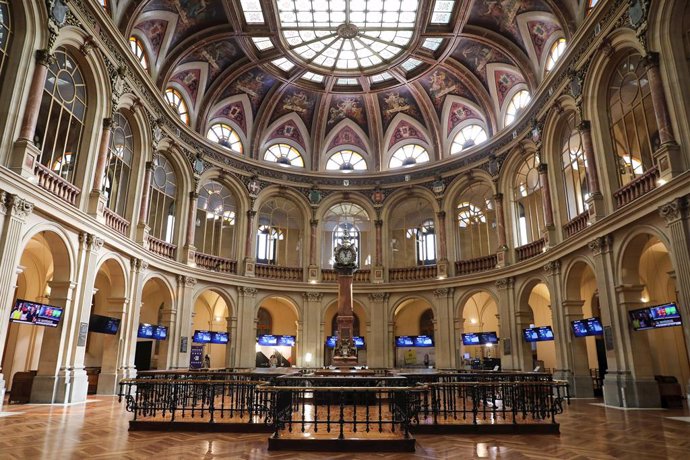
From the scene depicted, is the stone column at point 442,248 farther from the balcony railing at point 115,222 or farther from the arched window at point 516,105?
the balcony railing at point 115,222

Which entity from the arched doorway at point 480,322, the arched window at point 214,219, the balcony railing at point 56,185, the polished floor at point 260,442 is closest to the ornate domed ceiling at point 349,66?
the arched window at point 214,219

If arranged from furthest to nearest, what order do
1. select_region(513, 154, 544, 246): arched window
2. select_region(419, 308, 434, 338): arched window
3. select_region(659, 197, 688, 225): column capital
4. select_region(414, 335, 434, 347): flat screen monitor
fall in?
select_region(419, 308, 434, 338): arched window → select_region(414, 335, 434, 347): flat screen monitor → select_region(513, 154, 544, 246): arched window → select_region(659, 197, 688, 225): column capital

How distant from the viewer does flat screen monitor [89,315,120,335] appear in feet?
50.6

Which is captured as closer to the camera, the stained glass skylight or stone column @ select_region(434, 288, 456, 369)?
the stained glass skylight

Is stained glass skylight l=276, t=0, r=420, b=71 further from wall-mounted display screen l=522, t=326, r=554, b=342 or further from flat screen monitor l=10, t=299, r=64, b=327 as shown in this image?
flat screen monitor l=10, t=299, r=64, b=327

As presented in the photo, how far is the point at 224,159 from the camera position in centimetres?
2369

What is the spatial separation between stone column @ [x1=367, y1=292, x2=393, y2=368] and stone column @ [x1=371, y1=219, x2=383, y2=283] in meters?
0.86

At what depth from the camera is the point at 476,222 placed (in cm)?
2425

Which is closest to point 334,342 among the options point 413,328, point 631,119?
point 413,328

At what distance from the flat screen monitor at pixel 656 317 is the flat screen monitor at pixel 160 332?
16785 mm

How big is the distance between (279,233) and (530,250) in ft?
42.8

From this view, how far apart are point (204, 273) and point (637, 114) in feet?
58.7

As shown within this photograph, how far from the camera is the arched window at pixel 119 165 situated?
17000 mm

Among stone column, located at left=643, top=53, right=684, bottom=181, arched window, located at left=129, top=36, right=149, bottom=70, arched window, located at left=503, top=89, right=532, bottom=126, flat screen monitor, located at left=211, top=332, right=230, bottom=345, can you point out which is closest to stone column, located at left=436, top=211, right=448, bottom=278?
arched window, located at left=503, top=89, right=532, bottom=126
